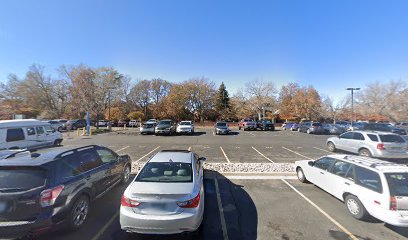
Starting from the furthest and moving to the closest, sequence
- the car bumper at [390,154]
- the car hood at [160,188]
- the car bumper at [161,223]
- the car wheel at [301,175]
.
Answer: the car bumper at [390,154] → the car wheel at [301,175] → the car hood at [160,188] → the car bumper at [161,223]

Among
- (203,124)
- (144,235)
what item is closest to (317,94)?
(203,124)

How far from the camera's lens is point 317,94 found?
61.0m

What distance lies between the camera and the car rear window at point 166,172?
474cm

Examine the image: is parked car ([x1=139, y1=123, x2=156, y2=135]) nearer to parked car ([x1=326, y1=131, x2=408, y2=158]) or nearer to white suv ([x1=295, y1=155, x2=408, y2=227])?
parked car ([x1=326, y1=131, x2=408, y2=158])

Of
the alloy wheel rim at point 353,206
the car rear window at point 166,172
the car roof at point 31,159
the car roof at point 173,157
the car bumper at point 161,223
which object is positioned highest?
the car roof at point 31,159

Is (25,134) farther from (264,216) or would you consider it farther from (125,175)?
(264,216)

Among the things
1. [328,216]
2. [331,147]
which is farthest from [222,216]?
[331,147]

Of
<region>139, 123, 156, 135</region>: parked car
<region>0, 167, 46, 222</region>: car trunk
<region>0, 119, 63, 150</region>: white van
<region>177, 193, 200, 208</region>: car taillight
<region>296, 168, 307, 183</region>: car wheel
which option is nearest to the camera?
<region>0, 167, 46, 222</region>: car trunk

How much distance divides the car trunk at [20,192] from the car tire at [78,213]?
26.5 inches

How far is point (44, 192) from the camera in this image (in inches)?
159

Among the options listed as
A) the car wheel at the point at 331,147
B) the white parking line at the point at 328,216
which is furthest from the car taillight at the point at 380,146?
the white parking line at the point at 328,216

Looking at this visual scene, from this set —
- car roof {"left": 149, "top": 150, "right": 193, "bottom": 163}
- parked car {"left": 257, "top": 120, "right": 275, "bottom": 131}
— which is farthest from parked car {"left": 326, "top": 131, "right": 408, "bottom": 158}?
parked car {"left": 257, "top": 120, "right": 275, "bottom": 131}

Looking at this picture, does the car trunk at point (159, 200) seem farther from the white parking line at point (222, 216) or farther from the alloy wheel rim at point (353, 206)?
the alloy wheel rim at point (353, 206)

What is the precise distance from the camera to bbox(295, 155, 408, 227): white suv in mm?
4531
